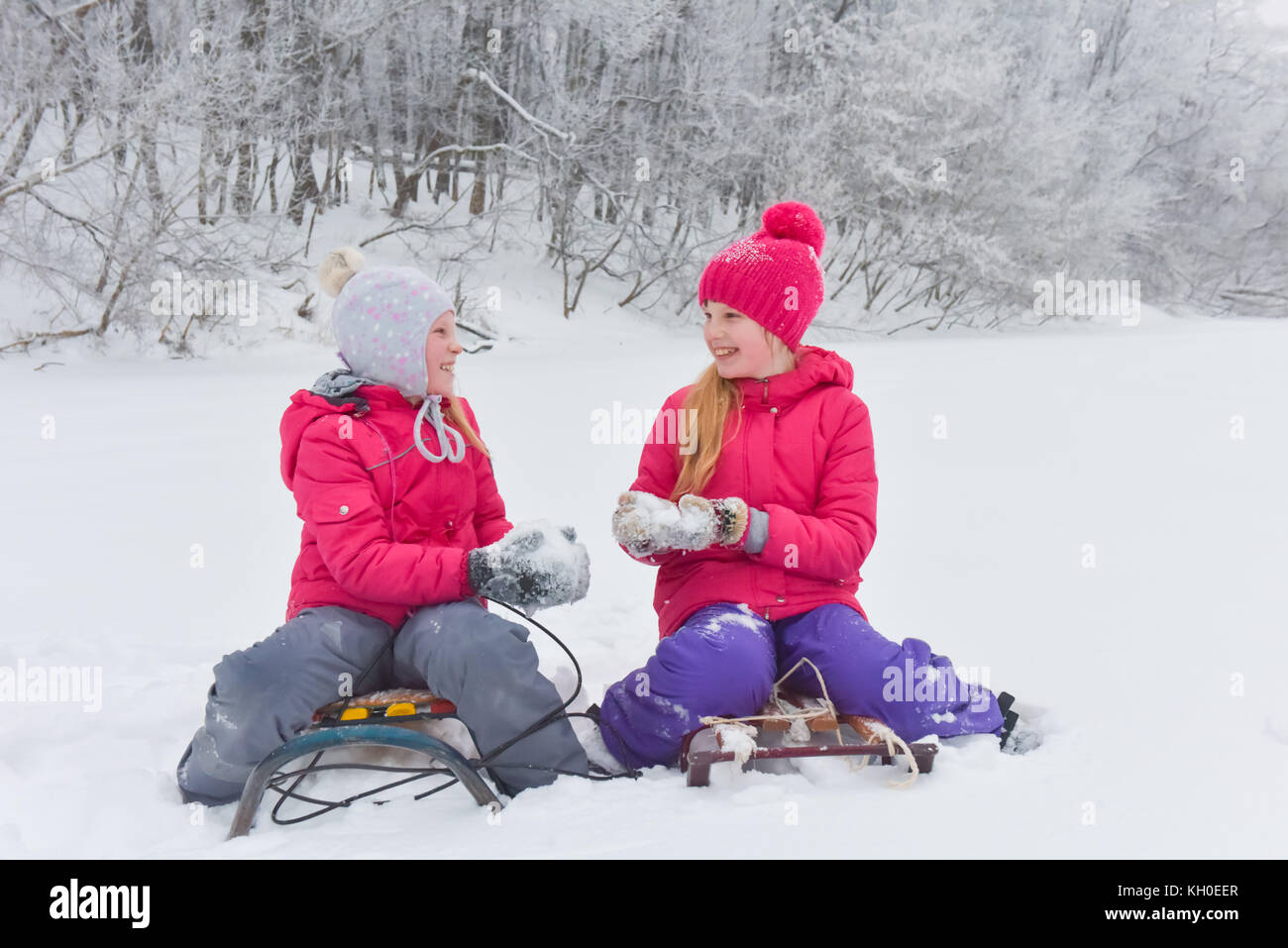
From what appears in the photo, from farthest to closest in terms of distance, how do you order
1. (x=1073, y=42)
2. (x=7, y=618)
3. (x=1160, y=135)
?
(x=1160, y=135)
(x=1073, y=42)
(x=7, y=618)

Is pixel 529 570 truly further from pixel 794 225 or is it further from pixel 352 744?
pixel 794 225

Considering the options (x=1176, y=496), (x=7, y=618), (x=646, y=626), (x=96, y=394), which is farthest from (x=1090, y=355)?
(x=7, y=618)

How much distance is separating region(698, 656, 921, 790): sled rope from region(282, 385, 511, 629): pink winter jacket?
665 mm

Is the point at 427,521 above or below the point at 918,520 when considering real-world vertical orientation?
above

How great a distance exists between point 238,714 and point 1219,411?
6154 millimetres

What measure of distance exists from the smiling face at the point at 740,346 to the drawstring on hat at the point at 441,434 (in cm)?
68

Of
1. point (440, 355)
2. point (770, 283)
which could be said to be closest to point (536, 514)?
point (440, 355)

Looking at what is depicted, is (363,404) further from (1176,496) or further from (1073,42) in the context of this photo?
(1073,42)

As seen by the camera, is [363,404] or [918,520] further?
[918,520]

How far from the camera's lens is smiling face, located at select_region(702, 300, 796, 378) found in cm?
232

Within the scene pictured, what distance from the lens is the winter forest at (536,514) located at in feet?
5.82

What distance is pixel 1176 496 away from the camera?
3893 mm

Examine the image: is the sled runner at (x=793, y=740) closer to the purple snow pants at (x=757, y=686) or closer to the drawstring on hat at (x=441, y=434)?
the purple snow pants at (x=757, y=686)

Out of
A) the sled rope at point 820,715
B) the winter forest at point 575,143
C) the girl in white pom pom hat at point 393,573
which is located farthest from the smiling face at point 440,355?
the winter forest at point 575,143
